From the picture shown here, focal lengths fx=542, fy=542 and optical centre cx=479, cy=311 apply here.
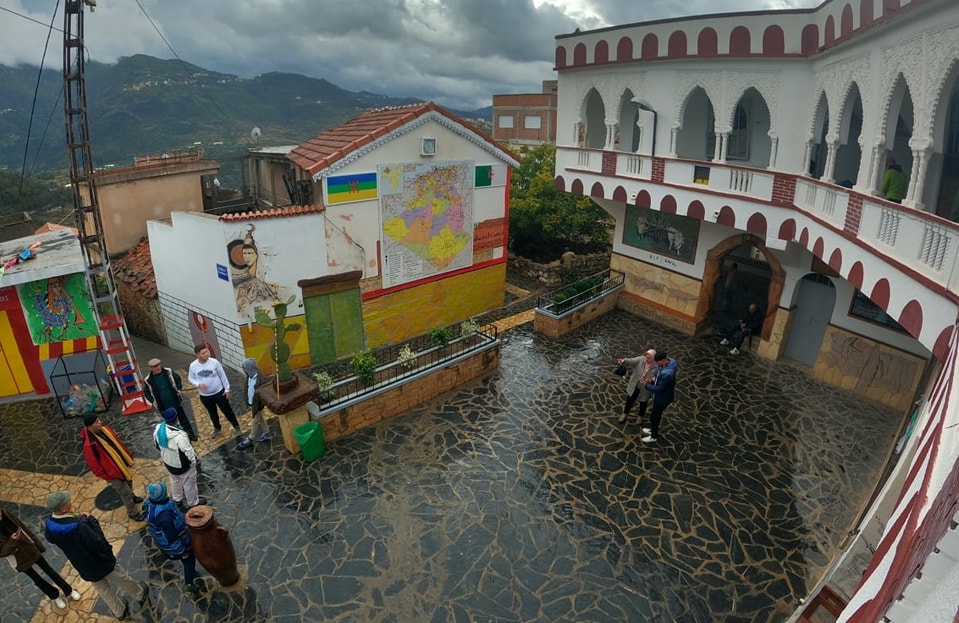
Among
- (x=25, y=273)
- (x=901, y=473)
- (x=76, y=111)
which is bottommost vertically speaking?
(x=901, y=473)

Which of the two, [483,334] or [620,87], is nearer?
[483,334]

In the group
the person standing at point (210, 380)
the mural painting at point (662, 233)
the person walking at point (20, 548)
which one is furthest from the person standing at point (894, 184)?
the person walking at point (20, 548)

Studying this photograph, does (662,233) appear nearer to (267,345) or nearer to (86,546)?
(267,345)

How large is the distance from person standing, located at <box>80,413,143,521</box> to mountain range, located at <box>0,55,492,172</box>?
54.1m

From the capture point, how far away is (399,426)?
36.7 feet

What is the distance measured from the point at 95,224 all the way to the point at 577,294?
1190 centimetres

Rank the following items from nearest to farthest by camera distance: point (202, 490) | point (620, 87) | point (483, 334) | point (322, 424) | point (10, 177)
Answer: point (202, 490) < point (322, 424) < point (483, 334) < point (620, 87) < point (10, 177)

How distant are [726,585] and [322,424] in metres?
7.22

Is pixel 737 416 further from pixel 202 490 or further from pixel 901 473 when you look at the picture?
pixel 202 490

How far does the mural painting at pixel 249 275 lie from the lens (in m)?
12.2

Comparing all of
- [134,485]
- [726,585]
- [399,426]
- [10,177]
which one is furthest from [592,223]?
[10,177]

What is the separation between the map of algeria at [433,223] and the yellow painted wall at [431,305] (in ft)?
3.10

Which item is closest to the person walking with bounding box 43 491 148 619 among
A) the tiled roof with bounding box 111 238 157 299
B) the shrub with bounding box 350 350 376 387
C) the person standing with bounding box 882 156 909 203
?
the shrub with bounding box 350 350 376 387

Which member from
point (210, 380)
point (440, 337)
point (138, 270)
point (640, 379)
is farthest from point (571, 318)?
point (138, 270)
